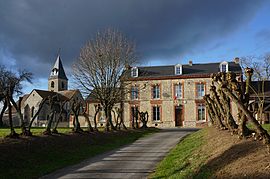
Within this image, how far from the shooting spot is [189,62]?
176ft

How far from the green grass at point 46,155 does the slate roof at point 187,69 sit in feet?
106

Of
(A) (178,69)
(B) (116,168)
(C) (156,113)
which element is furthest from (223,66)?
(B) (116,168)

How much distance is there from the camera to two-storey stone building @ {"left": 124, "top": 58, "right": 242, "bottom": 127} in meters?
49.2

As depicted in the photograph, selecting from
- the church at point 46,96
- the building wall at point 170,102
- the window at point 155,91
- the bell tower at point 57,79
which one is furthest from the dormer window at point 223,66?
the bell tower at point 57,79

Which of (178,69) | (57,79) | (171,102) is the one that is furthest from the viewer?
(57,79)

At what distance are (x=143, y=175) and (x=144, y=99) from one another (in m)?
40.5

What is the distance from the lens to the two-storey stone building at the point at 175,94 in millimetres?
49156

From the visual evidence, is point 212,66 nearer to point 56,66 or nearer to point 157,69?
point 157,69

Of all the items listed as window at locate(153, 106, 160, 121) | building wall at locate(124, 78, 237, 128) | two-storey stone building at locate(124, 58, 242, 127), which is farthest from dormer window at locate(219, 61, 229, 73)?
window at locate(153, 106, 160, 121)

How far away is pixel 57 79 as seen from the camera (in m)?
93.1

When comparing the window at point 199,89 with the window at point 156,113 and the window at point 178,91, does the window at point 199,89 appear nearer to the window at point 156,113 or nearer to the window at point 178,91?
the window at point 178,91

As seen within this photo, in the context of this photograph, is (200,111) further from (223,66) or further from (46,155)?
(46,155)

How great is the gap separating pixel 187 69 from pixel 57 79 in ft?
168

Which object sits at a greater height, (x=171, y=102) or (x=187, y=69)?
(x=187, y=69)
